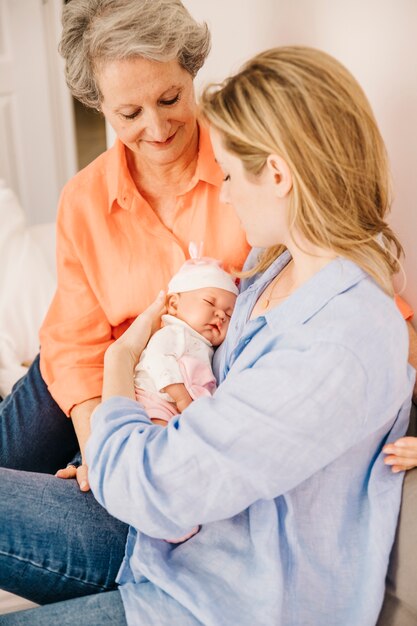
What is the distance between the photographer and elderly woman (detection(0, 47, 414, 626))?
100 centimetres

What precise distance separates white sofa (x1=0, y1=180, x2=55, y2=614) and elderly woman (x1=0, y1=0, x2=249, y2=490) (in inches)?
15.9

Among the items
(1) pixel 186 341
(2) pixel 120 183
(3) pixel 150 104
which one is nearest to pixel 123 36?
(3) pixel 150 104

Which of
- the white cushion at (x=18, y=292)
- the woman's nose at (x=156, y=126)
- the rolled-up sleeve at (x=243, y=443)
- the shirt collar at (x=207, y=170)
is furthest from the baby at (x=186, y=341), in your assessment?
the white cushion at (x=18, y=292)

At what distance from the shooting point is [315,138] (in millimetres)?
1010

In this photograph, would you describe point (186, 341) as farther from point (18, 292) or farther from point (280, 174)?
point (18, 292)

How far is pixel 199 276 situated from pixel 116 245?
0.24 meters

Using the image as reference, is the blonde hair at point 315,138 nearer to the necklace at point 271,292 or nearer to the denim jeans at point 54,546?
the necklace at point 271,292

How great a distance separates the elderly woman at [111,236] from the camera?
1513mm

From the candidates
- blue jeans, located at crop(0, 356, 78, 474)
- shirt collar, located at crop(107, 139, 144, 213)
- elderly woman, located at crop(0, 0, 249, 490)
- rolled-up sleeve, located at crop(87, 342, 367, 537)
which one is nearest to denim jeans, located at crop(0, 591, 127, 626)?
rolled-up sleeve, located at crop(87, 342, 367, 537)

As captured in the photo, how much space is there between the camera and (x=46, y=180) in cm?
387

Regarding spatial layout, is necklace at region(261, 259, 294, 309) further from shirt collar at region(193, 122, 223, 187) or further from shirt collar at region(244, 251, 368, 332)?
shirt collar at region(193, 122, 223, 187)

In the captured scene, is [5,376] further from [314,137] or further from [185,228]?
[314,137]

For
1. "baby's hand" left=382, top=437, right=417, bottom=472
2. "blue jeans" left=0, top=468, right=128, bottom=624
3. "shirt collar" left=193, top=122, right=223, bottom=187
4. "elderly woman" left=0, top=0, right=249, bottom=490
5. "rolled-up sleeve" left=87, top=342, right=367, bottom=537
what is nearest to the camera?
"rolled-up sleeve" left=87, top=342, right=367, bottom=537

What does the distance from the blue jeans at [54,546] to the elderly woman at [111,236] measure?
0.48 feet
